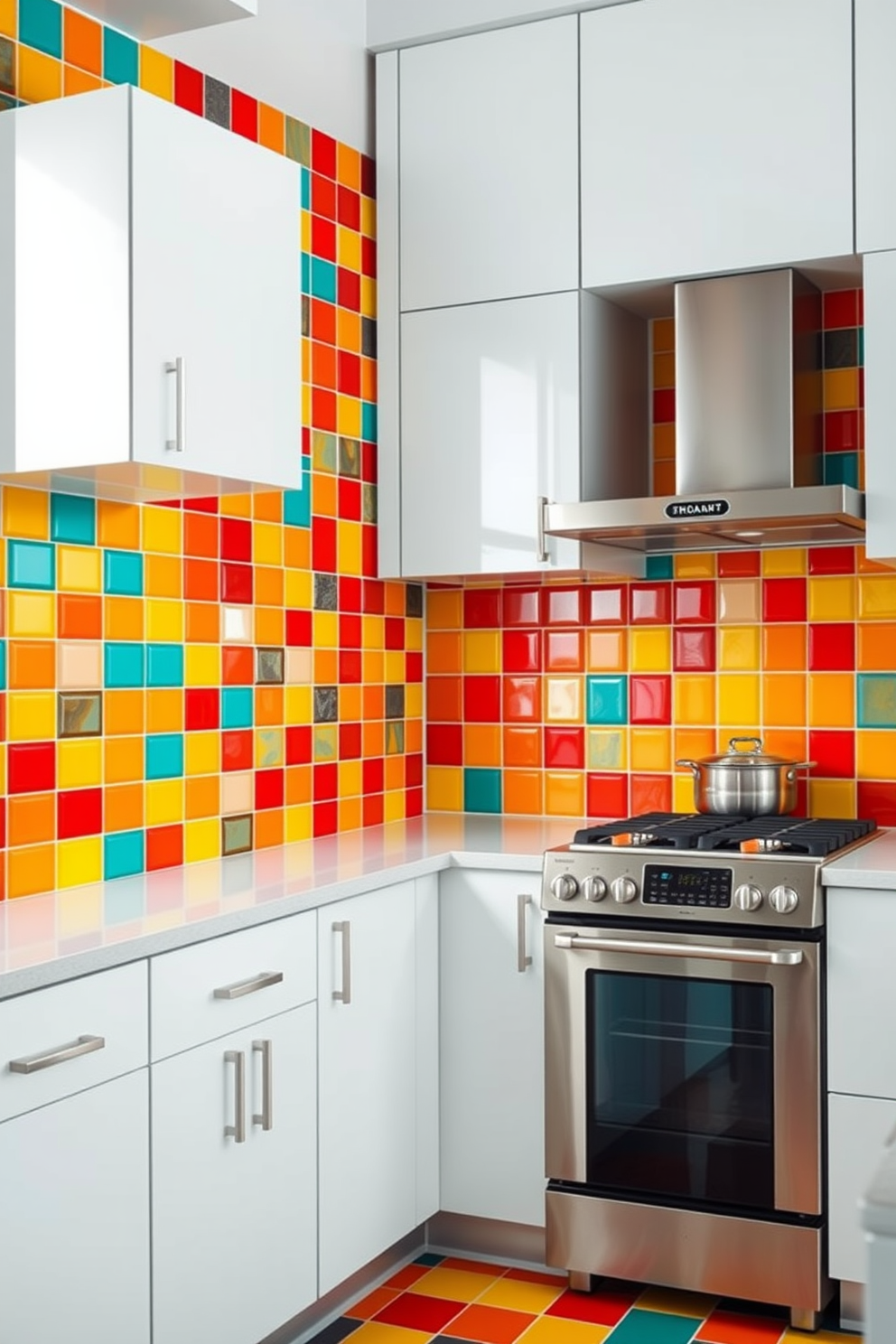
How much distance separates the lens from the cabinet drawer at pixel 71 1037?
6.39 ft

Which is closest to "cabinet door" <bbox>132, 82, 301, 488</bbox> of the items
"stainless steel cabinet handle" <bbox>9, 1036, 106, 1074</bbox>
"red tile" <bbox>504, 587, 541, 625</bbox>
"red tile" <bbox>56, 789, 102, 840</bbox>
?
"red tile" <bbox>56, 789, 102, 840</bbox>

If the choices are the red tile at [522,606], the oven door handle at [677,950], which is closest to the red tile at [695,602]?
the red tile at [522,606]

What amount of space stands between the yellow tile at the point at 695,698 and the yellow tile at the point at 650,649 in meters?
0.06

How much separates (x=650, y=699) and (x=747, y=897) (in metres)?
0.95

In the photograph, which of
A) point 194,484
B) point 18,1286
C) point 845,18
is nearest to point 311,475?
point 194,484

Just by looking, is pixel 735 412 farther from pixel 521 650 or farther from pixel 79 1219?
pixel 79 1219

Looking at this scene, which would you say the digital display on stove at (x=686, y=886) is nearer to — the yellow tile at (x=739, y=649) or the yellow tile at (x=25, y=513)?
the yellow tile at (x=739, y=649)

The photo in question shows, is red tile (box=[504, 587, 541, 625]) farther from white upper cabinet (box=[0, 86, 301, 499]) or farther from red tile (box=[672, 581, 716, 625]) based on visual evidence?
white upper cabinet (box=[0, 86, 301, 499])

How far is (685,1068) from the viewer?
2.92m

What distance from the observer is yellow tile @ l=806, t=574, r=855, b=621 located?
3471 millimetres

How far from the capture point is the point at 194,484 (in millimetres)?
2639

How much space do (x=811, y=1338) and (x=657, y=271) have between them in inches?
86.5

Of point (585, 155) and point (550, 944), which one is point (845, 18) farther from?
point (550, 944)

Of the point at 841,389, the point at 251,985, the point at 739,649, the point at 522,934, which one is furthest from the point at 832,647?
the point at 251,985
